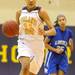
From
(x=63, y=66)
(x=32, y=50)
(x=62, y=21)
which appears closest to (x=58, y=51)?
(x=63, y=66)

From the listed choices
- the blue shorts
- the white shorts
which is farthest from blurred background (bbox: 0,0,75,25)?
the white shorts

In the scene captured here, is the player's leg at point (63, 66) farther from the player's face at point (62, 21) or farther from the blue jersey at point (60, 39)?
the player's face at point (62, 21)

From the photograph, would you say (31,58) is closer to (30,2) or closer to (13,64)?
(30,2)

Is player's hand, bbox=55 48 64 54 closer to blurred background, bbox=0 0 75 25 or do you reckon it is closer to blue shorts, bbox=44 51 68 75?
blue shorts, bbox=44 51 68 75

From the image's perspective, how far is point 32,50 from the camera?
577 cm

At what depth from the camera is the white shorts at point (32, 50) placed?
5.72 meters

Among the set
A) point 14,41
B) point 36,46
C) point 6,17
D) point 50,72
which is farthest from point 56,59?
point 6,17

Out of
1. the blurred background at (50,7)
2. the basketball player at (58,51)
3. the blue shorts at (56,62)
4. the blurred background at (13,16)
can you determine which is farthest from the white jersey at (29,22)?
the blurred background at (50,7)

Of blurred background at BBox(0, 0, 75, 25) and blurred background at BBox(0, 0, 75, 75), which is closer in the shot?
blurred background at BBox(0, 0, 75, 75)

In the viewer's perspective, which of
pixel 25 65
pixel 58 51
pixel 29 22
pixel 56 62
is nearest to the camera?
pixel 25 65

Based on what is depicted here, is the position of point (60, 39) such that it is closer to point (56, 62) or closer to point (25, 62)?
point (56, 62)

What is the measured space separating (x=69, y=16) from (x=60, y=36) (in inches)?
129

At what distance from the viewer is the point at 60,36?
7.27m

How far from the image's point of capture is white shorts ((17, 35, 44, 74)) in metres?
5.72
